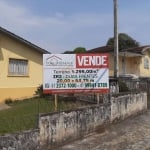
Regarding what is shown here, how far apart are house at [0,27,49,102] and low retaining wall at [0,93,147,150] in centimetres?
713

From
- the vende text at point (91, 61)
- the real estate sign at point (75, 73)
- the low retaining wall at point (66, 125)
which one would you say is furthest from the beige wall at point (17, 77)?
the vende text at point (91, 61)

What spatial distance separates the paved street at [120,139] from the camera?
11.0 metres

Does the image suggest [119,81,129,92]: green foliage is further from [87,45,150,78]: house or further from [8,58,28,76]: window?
[87,45,150,78]: house

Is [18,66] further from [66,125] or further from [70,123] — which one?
[66,125]

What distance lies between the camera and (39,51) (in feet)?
71.5

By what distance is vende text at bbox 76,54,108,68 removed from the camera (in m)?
13.1

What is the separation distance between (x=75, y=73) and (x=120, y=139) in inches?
114

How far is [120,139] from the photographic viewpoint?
39.7ft

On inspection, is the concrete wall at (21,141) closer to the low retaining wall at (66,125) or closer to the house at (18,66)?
the low retaining wall at (66,125)

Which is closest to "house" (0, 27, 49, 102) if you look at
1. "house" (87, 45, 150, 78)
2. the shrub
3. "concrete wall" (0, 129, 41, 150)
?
the shrub

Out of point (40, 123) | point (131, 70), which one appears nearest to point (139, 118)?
point (40, 123)

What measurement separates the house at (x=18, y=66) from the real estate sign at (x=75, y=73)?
24.5 feet

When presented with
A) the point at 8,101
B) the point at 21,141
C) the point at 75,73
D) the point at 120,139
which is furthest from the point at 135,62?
the point at 21,141

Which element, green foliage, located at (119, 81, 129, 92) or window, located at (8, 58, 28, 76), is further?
window, located at (8, 58, 28, 76)
